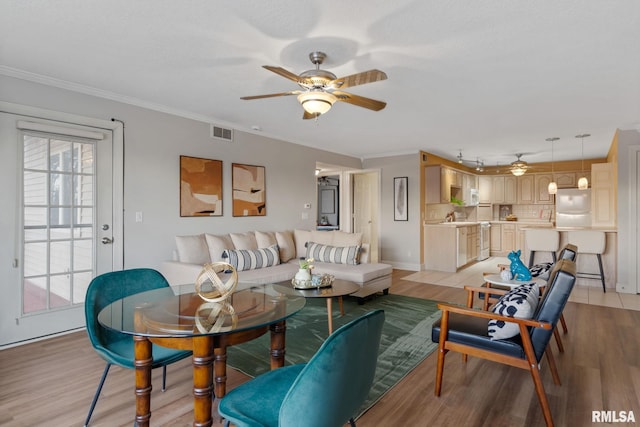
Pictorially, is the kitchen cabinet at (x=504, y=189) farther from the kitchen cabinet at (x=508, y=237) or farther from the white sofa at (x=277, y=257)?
the white sofa at (x=277, y=257)

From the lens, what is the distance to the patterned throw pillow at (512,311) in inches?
81.2

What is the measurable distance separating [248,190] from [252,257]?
1.17 m

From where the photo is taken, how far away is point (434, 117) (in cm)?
454

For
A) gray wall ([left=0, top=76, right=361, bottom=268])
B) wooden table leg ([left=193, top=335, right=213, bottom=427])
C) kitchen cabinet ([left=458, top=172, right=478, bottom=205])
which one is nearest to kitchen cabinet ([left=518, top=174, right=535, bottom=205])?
kitchen cabinet ([left=458, top=172, right=478, bottom=205])

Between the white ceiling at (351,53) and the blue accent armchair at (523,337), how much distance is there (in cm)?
161

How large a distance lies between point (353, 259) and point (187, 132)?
2.73 meters

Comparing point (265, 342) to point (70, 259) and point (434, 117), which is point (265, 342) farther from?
point (434, 117)

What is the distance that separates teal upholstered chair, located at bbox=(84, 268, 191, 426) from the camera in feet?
6.05

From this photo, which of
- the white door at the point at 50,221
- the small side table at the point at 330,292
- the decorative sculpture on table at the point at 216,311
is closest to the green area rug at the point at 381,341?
the small side table at the point at 330,292

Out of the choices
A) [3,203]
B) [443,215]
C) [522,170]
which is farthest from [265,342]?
[522,170]

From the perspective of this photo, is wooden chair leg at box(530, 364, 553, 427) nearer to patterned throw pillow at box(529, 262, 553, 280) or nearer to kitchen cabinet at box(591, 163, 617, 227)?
patterned throw pillow at box(529, 262, 553, 280)

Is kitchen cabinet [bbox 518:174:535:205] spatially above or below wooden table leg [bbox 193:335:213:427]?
above

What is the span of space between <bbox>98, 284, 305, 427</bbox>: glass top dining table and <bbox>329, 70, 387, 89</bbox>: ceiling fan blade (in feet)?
4.91

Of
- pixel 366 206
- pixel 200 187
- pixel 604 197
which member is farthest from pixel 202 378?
pixel 366 206
